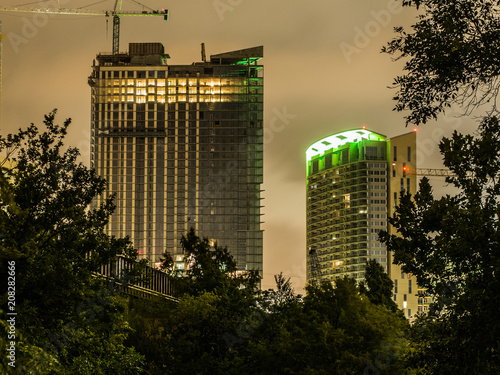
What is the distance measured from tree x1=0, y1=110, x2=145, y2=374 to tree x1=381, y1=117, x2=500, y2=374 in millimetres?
11623

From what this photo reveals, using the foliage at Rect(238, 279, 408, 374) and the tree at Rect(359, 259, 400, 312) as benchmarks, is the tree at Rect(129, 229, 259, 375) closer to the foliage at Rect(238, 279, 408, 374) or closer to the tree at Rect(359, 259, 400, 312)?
the foliage at Rect(238, 279, 408, 374)

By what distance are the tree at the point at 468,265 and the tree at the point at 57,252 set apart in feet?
38.1

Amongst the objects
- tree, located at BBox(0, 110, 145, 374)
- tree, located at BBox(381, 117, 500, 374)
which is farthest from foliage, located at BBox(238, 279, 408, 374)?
tree, located at BBox(381, 117, 500, 374)

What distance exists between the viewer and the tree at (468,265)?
12266 mm

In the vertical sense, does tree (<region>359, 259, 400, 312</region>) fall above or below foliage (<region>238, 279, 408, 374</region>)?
above

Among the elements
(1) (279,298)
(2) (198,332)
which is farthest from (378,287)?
(2) (198,332)

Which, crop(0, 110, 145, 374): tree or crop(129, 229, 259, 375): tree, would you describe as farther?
crop(129, 229, 259, 375): tree

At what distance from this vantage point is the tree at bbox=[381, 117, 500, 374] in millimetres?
12266

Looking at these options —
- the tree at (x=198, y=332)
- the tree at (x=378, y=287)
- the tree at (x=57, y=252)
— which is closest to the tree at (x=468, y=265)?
the tree at (x=57, y=252)

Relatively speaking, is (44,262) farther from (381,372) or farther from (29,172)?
(381,372)

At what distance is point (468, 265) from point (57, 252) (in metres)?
17.2

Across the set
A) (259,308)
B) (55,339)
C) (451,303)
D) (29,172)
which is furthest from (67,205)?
(259,308)

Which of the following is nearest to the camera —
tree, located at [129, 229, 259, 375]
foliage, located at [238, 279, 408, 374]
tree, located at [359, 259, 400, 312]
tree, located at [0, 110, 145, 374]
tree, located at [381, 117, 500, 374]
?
tree, located at [381, 117, 500, 374]

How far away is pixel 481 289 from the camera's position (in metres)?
12.5
